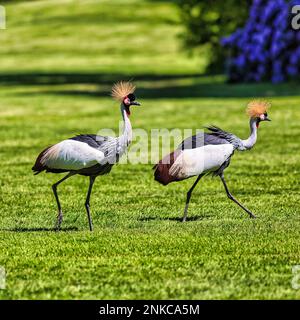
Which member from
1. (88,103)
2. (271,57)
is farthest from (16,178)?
(271,57)

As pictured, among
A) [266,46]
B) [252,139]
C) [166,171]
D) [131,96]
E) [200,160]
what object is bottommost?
[166,171]

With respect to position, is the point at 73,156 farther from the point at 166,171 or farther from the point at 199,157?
the point at 199,157

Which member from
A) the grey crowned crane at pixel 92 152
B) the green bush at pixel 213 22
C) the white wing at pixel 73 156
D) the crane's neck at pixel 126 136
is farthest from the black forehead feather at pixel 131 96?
the green bush at pixel 213 22

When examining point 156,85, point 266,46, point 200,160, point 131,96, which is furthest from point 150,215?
point 156,85

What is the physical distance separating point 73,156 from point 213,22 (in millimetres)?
33134

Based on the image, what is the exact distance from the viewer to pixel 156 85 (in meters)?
37.9

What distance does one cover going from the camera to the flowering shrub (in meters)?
35.0

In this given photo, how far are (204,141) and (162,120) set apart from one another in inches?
549

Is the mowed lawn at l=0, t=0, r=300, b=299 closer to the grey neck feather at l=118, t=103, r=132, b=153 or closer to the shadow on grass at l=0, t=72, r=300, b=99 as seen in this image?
the shadow on grass at l=0, t=72, r=300, b=99

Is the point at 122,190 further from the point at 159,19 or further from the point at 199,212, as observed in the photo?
the point at 159,19

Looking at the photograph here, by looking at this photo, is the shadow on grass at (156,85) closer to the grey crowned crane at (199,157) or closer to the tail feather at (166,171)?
the grey crowned crane at (199,157)

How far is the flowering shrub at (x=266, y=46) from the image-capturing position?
3500cm

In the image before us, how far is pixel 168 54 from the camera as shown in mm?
60656

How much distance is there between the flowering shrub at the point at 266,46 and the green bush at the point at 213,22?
285 cm
